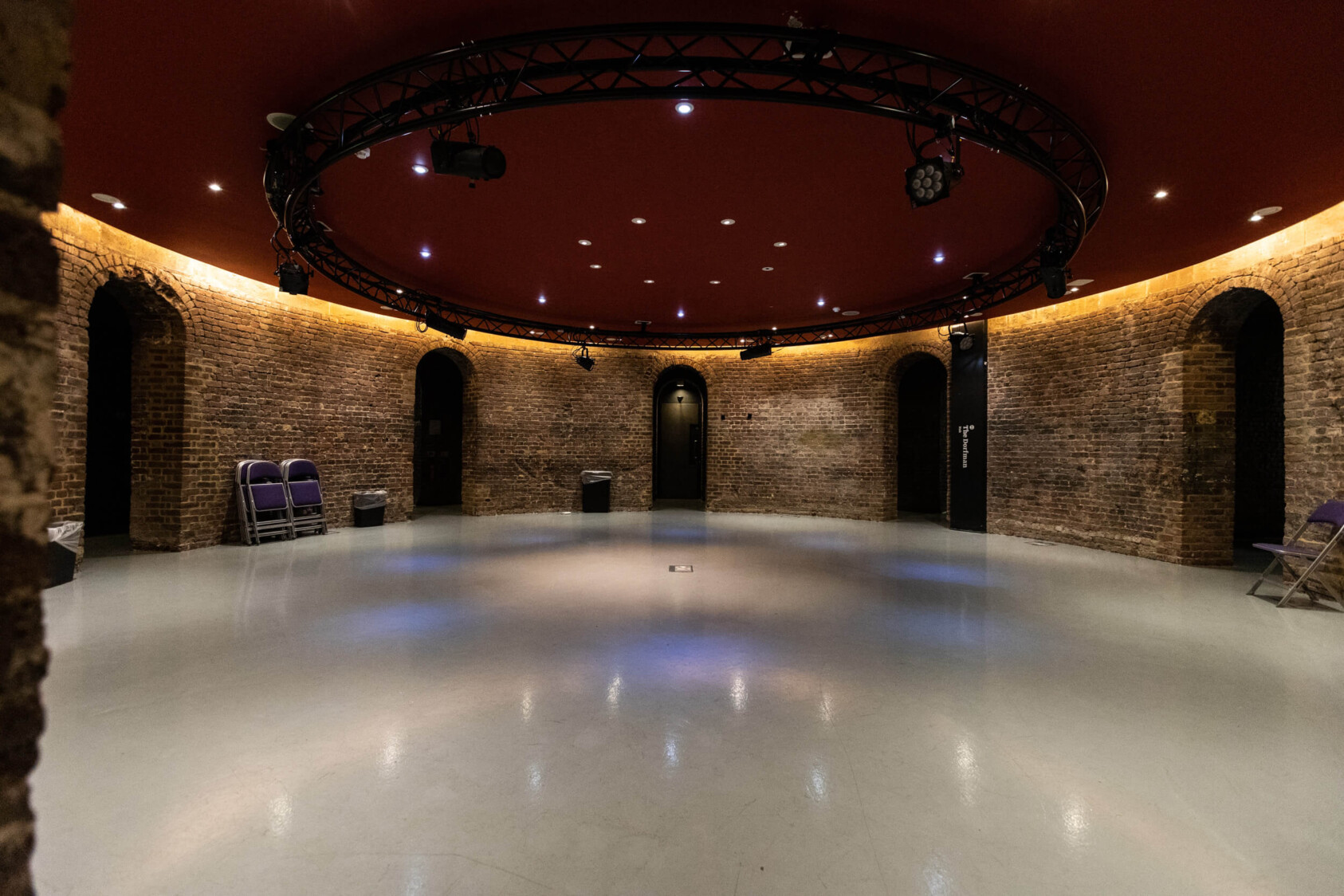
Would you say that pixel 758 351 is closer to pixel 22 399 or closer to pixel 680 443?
pixel 680 443

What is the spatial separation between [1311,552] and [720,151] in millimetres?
5780

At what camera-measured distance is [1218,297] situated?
20.9 ft

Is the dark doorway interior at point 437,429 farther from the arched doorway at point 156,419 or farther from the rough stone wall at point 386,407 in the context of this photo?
the arched doorway at point 156,419

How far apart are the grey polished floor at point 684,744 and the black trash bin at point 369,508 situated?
4.27m

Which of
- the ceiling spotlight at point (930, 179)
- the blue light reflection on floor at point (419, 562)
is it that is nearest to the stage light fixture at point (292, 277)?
the blue light reflection on floor at point (419, 562)

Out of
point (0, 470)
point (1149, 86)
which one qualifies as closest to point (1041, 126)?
point (1149, 86)

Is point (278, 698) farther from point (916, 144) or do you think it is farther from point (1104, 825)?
point (916, 144)

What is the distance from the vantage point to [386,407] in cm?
987

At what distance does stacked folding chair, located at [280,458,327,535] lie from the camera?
319 inches

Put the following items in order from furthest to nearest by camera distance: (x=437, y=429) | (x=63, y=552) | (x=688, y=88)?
(x=437, y=429), (x=63, y=552), (x=688, y=88)

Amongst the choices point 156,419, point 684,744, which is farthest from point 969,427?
point 156,419

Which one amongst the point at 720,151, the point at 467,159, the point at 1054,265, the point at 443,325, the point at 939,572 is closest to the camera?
the point at 467,159

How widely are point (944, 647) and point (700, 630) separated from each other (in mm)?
1592

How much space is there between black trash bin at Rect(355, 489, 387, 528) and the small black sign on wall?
9.72 meters
